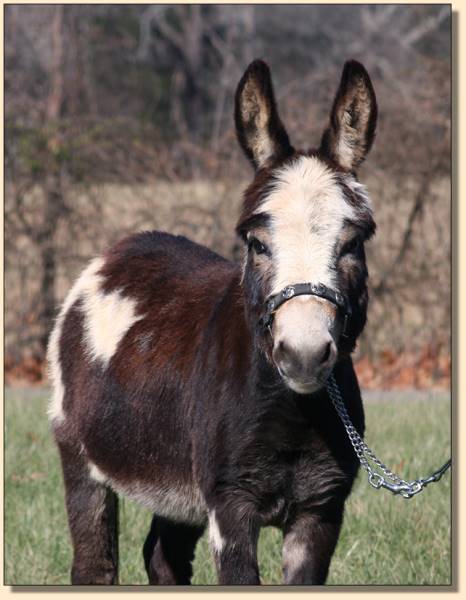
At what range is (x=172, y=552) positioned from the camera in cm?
573

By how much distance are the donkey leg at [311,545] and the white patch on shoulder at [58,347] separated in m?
1.80

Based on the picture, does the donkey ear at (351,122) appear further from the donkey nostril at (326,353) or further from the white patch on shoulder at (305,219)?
the donkey nostril at (326,353)

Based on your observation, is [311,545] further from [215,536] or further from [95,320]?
[95,320]

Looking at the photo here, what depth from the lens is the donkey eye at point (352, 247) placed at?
405 cm

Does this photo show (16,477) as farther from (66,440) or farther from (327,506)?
(327,506)

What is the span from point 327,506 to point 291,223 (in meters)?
1.18

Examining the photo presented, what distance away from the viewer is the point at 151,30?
23875 mm

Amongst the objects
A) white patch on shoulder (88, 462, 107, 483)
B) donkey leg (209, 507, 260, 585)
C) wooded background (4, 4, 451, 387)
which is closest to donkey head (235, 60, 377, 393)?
donkey leg (209, 507, 260, 585)

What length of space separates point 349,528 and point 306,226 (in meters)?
2.74

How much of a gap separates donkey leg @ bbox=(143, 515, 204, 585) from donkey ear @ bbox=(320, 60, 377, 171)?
2.27m

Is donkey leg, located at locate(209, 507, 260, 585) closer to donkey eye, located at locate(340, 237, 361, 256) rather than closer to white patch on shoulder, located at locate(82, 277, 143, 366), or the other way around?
donkey eye, located at locate(340, 237, 361, 256)

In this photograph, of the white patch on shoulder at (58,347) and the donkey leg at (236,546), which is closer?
the donkey leg at (236,546)

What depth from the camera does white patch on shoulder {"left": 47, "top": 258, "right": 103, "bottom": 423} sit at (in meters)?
5.91

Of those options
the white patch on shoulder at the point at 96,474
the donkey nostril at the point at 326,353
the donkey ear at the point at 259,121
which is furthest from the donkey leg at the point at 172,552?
the donkey nostril at the point at 326,353
